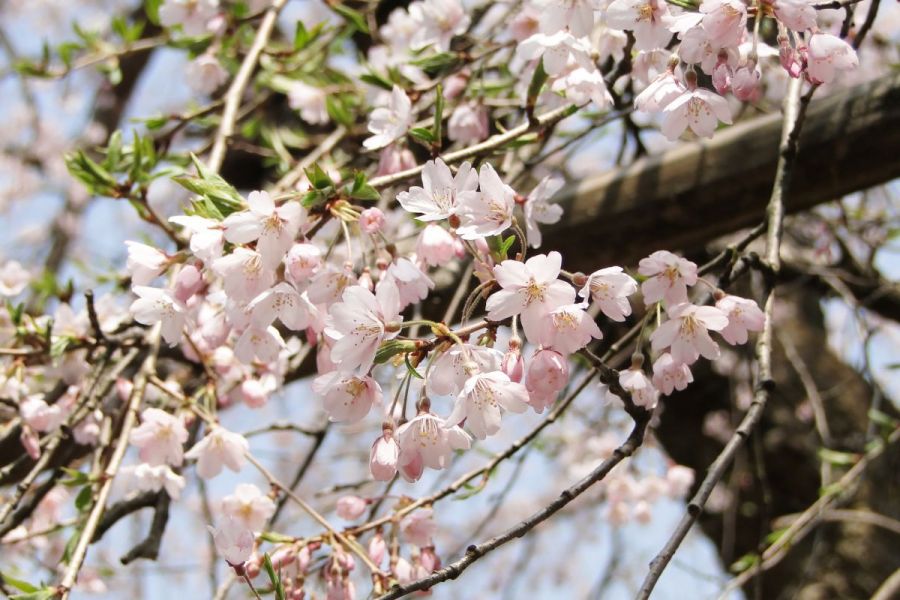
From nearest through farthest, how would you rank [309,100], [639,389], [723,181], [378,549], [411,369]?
1. [411,369]
2. [639,389]
3. [378,549]
4. [723,181]
5. [309,100]

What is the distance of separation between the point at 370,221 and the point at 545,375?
26cm

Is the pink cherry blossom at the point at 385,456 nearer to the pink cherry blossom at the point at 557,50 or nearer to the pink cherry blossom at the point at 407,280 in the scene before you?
the pink cherry blossom at the point at 407,280

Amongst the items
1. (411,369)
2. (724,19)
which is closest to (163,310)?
(411,369)

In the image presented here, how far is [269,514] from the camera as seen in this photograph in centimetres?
121

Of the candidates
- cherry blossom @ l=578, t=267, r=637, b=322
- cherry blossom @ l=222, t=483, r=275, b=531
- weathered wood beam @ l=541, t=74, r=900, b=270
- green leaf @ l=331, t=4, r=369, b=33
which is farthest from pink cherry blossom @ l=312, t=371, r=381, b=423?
green leaf @ l=331, t=4, r=369, b=33

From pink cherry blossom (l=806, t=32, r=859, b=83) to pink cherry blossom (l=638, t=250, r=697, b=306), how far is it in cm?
28

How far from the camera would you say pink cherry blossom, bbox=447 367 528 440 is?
A: 2.52 ft

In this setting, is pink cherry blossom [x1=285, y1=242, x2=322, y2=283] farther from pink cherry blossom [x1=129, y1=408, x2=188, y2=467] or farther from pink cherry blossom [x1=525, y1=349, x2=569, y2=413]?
pink cherry blossom [x1=129, y1=408, x2=188, y2=467]

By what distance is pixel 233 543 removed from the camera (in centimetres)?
93

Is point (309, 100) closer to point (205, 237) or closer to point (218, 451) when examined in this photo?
point (218, 451)

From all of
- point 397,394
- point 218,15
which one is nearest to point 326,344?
point 397,394

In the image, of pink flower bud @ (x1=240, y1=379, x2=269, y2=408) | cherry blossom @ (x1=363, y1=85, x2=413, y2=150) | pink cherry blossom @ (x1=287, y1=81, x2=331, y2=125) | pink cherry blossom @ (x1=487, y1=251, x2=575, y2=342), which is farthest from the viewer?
pink cherry blossom @ (x1=287, y1=81, x2=331, y2=125)

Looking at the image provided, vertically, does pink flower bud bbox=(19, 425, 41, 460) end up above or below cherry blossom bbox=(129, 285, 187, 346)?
below

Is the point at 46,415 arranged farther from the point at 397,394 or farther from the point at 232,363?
the point at 397,394
